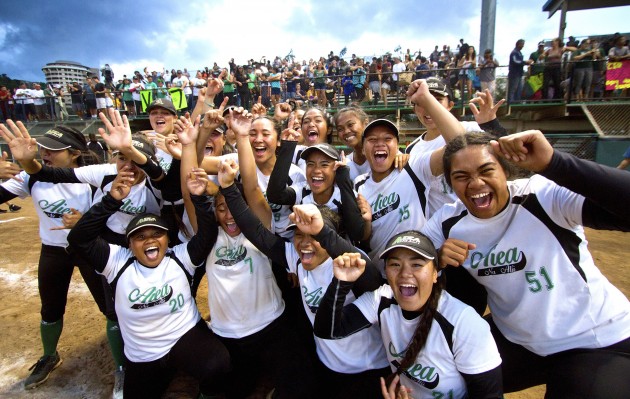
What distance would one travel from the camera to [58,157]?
3.50 meters

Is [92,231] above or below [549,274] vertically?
above

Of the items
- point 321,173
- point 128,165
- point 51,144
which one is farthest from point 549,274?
point 51,144

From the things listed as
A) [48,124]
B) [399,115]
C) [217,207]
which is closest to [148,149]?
[217,207]

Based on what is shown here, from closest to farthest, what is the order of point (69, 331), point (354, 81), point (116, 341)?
point (116, 341) → point (69, 331) → point (354, 81)

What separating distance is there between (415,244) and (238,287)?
1.54 meters

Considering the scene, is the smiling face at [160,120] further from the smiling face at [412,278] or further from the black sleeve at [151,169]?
the smiling face at [412,278]

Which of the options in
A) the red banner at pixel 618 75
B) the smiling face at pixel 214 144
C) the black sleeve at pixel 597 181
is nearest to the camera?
the black sleeve at pixel 597 181

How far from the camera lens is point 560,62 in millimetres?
10219

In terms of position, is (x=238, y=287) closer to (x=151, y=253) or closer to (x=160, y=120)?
(x=151, y=253)

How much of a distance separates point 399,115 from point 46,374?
11921 millimetres

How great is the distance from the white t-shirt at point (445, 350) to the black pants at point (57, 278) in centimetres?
276

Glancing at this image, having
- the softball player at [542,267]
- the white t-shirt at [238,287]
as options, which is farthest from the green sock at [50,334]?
the softball player at [542,267]

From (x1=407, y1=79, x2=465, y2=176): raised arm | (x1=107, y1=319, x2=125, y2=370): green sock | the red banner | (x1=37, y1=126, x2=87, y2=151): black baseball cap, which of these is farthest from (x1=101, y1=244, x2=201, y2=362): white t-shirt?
the red banner

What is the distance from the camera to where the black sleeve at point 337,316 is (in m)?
2.28
